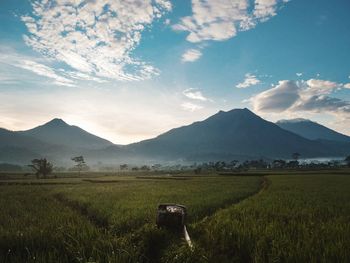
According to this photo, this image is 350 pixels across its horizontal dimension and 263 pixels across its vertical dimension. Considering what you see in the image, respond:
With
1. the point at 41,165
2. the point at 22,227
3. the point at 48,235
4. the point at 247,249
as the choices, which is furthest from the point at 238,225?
the point at 41,165

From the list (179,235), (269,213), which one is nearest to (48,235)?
(179,235)

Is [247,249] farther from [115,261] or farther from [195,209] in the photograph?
[195,209]

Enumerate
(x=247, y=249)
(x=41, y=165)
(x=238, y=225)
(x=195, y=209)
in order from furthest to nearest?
(x=41, y=165) < (x=195, y=209) < (x=238, y=225) < (x=247, y=249)

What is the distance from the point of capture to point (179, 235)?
938cm

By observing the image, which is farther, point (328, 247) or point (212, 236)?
point (212, 236)

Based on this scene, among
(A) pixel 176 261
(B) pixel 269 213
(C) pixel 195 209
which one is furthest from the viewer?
(C) pixel 195 209

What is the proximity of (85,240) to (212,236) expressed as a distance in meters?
3.82

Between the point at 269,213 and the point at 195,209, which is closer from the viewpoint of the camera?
the point at 269,213

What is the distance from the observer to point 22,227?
10.4m

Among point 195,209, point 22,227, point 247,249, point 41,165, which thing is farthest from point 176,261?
point 41,165

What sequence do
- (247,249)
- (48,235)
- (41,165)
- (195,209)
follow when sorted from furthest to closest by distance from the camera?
(41,165) < (195,209) < (48,235) < (247,249)

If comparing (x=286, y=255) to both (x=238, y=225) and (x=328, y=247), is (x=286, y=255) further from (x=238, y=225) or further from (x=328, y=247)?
(x=238, y=225)

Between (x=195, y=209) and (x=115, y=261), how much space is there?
8768mm

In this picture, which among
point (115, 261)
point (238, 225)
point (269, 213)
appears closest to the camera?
point (115, 261)
